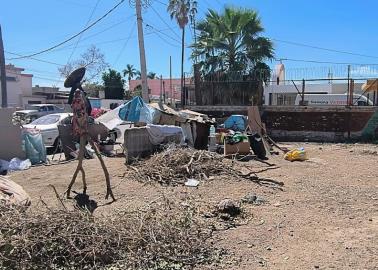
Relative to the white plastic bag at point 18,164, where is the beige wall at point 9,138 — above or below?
above

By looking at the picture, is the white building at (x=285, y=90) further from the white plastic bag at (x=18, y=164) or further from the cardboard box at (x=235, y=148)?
the white plastic bag at (x=18, y=164)

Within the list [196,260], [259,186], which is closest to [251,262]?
[196,260]

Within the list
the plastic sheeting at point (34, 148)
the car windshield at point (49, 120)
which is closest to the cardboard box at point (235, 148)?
the plastic sheeting at point (34, 148)

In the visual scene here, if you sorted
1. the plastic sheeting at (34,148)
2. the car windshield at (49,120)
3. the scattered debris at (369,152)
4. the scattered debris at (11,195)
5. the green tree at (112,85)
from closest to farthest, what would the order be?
the scattered debris at (11,195) < the plastic sheeting at (34,148) < the scattered debris at (369,152) < the car windshield at (49,120) < the green tree at (112,85)

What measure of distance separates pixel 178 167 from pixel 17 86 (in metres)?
39.9

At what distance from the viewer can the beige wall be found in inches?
464

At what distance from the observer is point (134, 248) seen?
4.59m

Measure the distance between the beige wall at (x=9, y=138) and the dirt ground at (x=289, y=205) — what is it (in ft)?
4.43

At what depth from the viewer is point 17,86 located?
4512 cm

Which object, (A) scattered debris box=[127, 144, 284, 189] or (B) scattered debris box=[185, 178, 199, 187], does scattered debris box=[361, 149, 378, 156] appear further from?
(B) scattered debris box=[185, 178, 199, 187]

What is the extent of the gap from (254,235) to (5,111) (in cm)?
879

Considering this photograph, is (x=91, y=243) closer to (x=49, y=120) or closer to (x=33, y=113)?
(x=49, y=120)

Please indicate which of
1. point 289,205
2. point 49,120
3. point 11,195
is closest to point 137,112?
point 49,120

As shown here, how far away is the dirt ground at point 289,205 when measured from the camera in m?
4.79
